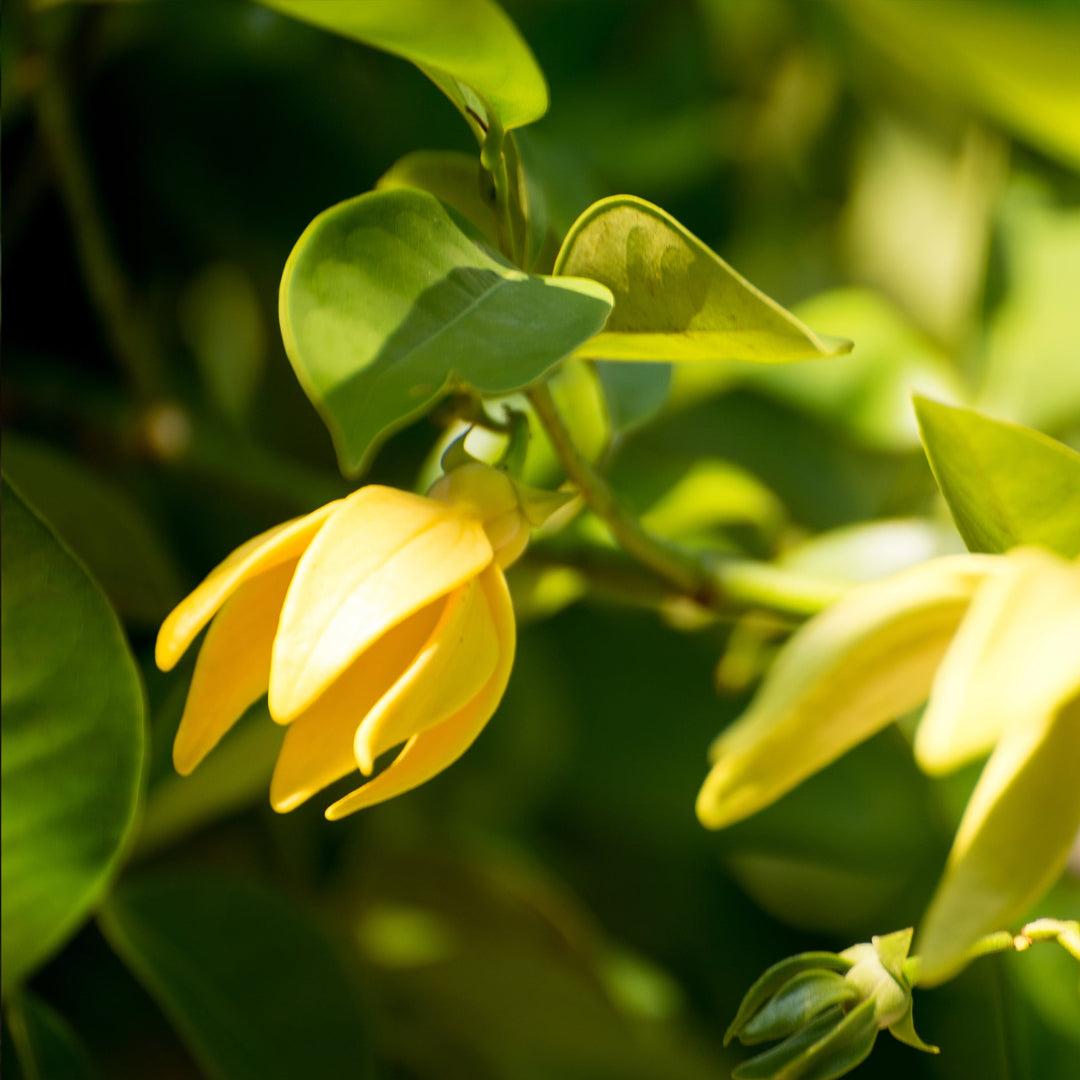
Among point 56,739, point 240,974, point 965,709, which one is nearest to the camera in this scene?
point 965,709

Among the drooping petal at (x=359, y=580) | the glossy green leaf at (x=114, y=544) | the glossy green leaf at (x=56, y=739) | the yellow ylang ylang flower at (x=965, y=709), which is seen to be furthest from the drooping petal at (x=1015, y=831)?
the glossy green leaf at (x=114, y=544)

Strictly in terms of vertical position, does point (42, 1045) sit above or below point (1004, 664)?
below

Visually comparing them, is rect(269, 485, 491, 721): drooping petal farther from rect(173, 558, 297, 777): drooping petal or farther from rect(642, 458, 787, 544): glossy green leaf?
rect(642, 458, 787, 544): glossy green leaf

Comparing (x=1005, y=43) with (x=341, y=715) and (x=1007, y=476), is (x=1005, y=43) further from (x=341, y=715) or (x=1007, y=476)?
(x=341, y=715)

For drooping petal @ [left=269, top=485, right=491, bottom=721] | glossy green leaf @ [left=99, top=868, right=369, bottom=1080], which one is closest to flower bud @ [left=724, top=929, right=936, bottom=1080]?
drooping petal @ [left=269, top=485, right=491, bottom=721]

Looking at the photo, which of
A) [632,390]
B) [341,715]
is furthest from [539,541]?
[341,715]

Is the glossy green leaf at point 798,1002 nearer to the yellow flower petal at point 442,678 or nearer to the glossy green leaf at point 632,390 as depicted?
the yellow flower petal at point 442,678

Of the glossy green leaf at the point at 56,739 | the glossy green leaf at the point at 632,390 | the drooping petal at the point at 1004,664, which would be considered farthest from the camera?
the glossy green leaf at the point at 632,390
